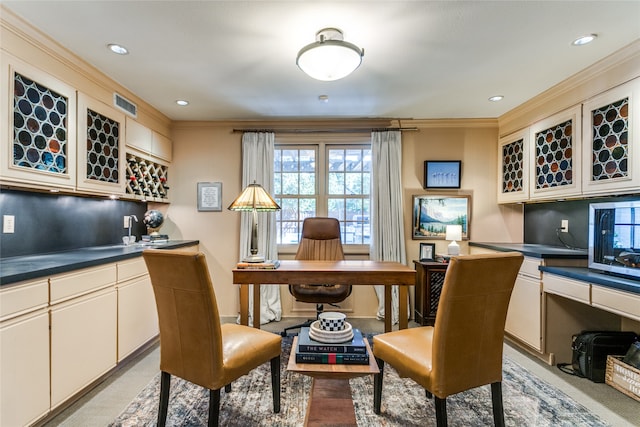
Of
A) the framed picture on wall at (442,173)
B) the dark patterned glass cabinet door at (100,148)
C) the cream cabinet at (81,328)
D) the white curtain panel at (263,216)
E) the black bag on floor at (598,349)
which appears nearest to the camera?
the cream cabinet at (81,328)

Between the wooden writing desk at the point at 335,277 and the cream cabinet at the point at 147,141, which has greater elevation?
the cream cabinet at the point at 147,141

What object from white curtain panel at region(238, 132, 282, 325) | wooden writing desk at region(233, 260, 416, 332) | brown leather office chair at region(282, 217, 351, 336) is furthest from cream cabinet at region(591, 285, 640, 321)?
white curtain panel at region(238, 132, 282, 325)

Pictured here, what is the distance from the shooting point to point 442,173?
3693 mm

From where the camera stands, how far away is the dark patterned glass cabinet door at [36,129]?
5.77 ft

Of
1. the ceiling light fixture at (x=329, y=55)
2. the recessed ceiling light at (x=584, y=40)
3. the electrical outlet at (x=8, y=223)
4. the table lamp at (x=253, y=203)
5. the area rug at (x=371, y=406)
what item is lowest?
the area rug at (x=371, y=406)

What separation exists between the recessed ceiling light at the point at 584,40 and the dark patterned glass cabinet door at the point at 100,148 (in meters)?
3.62

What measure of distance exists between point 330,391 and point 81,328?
168 centimetres

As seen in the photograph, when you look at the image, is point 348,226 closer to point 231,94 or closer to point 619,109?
point 231,94

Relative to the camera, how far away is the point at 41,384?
5.41 ft

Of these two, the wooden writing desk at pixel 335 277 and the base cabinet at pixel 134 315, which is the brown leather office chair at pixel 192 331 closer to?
the wooden writing desk at pixel 335 277

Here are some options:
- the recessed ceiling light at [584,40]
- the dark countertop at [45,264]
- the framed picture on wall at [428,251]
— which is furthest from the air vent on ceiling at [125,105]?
the recessed ceiling light at [584,40]

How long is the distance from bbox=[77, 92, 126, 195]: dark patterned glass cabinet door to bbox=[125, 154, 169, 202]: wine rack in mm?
178

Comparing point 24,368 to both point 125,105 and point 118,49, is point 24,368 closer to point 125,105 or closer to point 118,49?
point 118,49

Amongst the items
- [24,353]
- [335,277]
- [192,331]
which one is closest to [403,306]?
[335,277]
